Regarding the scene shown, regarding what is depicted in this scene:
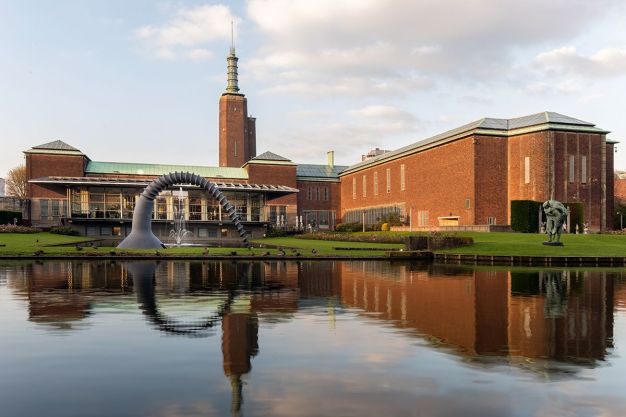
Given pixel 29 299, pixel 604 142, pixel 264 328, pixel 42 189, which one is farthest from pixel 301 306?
pixel 42 189

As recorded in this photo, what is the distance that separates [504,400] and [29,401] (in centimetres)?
543

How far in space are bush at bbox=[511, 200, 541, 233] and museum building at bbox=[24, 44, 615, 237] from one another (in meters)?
2.97

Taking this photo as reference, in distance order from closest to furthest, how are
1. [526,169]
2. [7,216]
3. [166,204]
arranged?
[526,169] → [7,216] → [166,204]

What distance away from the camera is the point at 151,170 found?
82.8 metres

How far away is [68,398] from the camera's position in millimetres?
6402

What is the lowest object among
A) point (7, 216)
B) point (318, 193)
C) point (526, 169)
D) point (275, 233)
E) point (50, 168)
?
point (275, 233)

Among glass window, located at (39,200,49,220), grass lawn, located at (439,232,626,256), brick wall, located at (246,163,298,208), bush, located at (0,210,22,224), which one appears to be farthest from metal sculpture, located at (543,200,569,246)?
glass window, located at (39,200,49,220)

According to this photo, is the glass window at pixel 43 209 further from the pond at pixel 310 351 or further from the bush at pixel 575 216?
the bush at pixel 575 216

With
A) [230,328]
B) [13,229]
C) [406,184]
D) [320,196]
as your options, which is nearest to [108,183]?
[13,229]

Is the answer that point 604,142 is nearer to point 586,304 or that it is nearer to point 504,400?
point 586,304

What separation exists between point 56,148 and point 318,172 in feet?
142

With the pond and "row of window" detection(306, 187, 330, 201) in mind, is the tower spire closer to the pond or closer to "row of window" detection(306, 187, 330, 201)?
"row of window" detection(306, 187, 330, 201)

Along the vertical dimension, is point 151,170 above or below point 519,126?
below

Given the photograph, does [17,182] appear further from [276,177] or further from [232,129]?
[276,177]
